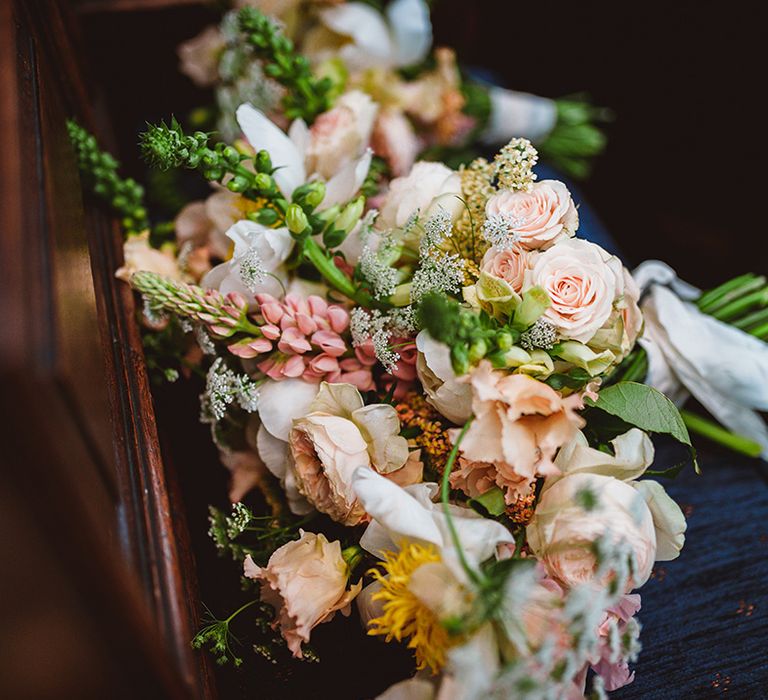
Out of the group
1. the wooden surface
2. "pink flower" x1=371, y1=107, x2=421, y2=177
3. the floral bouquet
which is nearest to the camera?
the wooden surface

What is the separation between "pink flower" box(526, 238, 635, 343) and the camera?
2.32ft

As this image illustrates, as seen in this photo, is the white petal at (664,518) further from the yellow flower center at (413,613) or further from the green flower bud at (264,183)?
the green flower bud at (264,183)

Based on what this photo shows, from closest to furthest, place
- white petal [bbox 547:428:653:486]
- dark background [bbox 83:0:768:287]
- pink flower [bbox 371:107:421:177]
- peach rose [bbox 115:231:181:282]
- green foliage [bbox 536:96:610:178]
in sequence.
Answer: white petal [bbox 547:428:653:486], peach rose [bbox 115:231:181:282], pink flower [bbox 371:107:421:177], dark background [bbox 83:0:768:287], green foliage [bbox 536:96:610:178]

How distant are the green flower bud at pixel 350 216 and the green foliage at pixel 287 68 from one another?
0.91 feet

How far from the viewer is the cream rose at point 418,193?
849mm

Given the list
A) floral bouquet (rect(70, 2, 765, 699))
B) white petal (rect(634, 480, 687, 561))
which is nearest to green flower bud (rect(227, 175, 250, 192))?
floral bouquet (rect(70, 2, 765, 699))

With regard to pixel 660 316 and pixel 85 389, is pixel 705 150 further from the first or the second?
pixel 85 389

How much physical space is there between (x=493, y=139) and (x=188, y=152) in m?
1.00

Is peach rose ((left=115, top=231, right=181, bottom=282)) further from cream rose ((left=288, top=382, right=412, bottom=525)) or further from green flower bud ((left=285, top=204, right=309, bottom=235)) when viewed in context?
cream rose ((left=288, top=382, right=412, bottom=525))

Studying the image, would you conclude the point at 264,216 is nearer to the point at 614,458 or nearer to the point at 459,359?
the point at 459,359

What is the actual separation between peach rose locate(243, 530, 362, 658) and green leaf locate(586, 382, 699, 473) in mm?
346

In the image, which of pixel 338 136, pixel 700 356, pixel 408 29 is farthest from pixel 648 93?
pixel 338 136

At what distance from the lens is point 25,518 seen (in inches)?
20.2

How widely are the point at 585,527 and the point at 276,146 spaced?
620 mm
